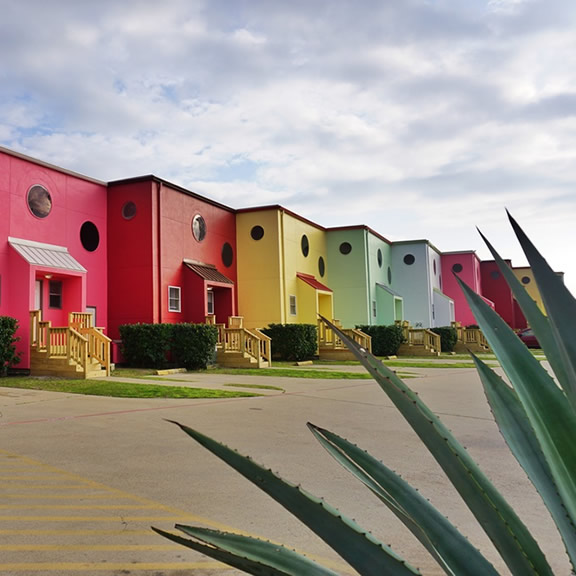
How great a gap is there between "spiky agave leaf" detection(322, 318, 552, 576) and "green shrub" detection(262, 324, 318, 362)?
Answer: 2065 centimetres

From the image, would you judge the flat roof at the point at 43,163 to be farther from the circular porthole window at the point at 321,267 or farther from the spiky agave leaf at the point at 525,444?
the spiky agave leaf at the point at 525,444

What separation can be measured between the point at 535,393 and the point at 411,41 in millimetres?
7912

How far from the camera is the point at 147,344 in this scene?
57.2 feet

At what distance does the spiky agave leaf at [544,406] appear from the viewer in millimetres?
1008

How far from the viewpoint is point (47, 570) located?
302 cm

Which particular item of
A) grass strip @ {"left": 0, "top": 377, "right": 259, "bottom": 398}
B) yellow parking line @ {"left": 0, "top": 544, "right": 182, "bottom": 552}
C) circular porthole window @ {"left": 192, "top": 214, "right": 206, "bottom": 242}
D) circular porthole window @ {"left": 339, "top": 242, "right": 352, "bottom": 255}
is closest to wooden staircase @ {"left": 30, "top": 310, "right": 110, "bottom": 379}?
grass strip @ {"left": 0, "top": 377, "right": 259, "bottom": 398}

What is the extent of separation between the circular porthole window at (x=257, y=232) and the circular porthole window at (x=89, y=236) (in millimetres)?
7429

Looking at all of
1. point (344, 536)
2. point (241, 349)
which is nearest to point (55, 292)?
point (241, 349)

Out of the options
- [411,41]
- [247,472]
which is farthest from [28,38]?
[247,472]

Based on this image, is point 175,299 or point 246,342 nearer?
point 246,342

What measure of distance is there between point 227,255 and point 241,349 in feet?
21.3

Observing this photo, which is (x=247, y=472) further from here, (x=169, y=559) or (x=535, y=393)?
(x=169, y=559)

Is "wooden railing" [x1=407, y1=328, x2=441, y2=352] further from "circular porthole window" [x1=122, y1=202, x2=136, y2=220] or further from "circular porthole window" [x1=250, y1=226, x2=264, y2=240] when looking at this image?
"circular porthole window" [x1=122, y1=202, x2=136, y2=220]

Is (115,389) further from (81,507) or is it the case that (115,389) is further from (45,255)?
(81,507)
